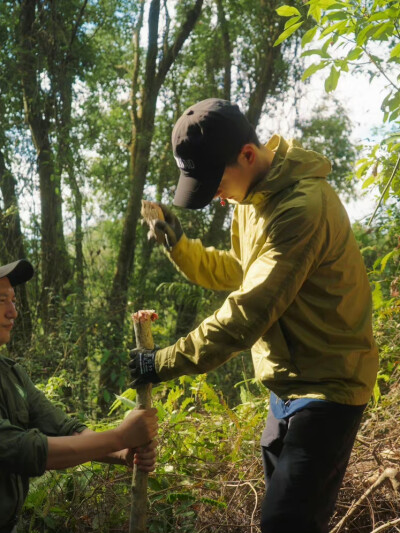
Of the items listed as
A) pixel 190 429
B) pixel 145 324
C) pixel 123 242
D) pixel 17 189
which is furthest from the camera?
pixel 123 242

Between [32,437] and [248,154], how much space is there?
1.41m

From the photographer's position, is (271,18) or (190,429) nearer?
(190,429)

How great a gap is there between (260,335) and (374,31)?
1845 mm

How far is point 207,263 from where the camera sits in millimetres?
3133

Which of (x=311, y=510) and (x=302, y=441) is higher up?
(x=302, y=441)

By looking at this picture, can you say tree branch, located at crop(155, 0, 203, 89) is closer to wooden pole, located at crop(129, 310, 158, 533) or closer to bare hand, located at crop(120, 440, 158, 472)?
wooden pole, located at crop(129, 310, 158, 533)

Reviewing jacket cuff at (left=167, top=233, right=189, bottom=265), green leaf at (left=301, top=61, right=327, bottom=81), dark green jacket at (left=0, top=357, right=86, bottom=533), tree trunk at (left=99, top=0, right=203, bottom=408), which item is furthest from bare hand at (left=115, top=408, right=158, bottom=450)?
tree trunk at (left=99, top=0, right=203, bottom=408)

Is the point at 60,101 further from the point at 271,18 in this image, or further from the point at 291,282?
the point at 291,282

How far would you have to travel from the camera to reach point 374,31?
324 centimetres

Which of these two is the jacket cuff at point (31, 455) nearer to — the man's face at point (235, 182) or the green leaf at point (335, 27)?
the man's face at point (235, 182)

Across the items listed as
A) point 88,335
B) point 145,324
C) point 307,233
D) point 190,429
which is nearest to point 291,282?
point 307,233

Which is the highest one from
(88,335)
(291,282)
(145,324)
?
(291,282)

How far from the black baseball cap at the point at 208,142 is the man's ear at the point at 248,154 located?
2cm

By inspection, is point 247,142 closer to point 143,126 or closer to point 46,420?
point 46,420
